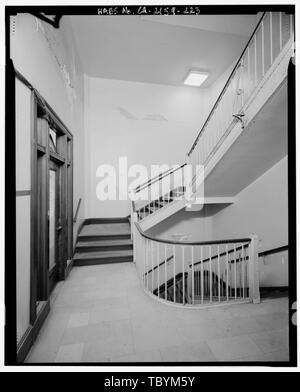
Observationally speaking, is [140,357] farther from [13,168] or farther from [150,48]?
[150,48]

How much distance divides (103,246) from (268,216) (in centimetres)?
350

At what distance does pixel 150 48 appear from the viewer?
4.39 m

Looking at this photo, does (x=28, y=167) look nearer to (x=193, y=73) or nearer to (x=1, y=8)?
(x=1, y=8)

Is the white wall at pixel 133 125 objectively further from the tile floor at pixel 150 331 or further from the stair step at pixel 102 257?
the tile floor at pixel 150 331

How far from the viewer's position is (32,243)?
1.79 metres

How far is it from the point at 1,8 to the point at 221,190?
4.32 metres

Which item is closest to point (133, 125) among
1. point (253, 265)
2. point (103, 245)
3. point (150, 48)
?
point (150, 48)

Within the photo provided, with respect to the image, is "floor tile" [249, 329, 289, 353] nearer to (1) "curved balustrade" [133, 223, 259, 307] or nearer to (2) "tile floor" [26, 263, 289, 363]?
(2) "tile floor" [26, 263, 289, 363]

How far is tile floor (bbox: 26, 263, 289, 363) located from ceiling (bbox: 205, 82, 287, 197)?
2275mm

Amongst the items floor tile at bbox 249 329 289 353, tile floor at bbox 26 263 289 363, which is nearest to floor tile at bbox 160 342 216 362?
tile floor at bbox 26 263 289 363

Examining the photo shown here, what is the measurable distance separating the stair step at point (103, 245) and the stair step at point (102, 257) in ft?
0.30

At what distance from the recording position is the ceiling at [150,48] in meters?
3.78
